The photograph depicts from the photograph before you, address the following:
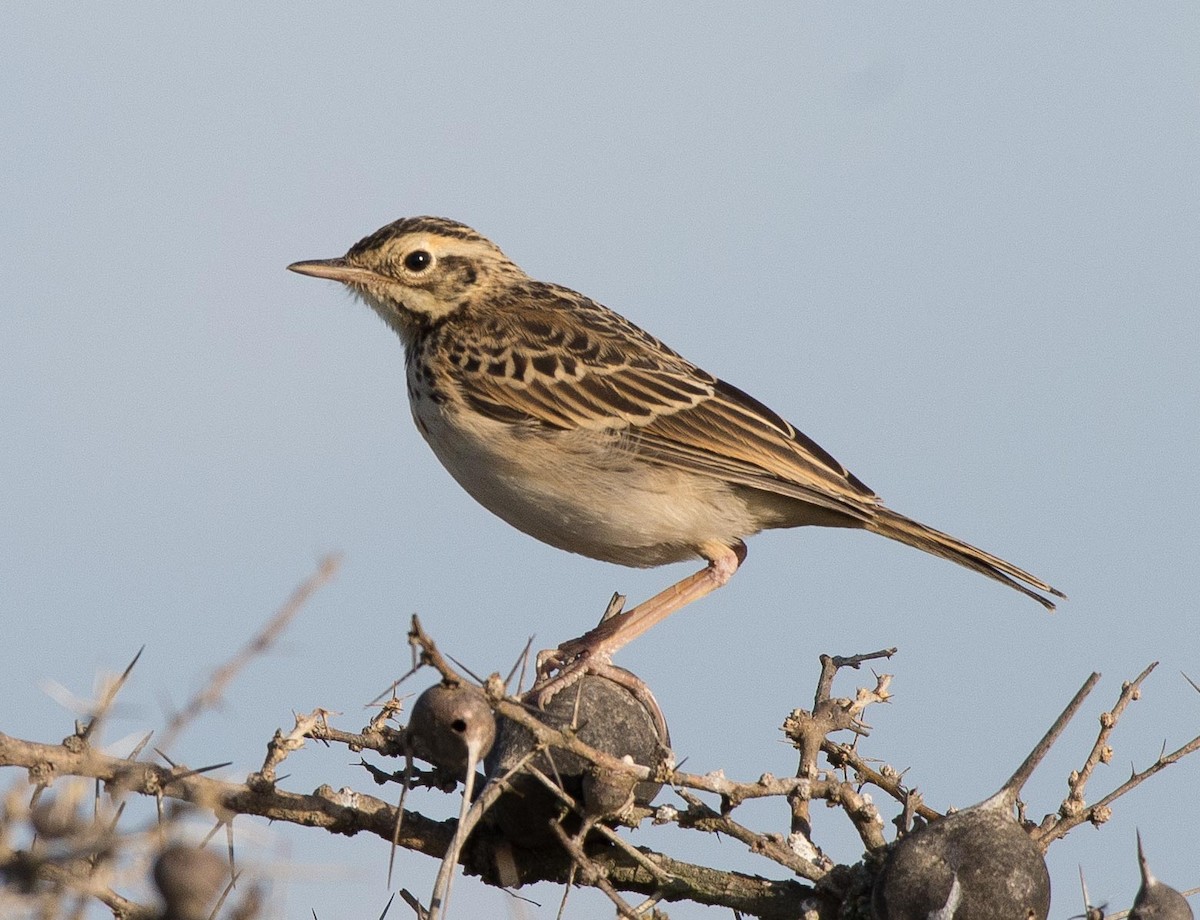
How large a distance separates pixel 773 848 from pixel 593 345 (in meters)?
5.24

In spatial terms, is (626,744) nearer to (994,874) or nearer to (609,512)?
(994,874)

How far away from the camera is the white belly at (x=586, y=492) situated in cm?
887

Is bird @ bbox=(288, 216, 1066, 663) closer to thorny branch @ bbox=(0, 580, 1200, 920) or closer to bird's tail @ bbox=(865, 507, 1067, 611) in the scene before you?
bird's tail @ bbox=(865, 507, 1067, 611)

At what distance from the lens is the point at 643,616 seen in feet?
29.1

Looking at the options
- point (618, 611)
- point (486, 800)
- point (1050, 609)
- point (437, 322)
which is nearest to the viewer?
point (486, 800)

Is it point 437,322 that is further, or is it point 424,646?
point 437,322

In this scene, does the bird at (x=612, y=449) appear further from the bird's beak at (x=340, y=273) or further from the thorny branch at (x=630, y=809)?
the thorny branch at (x=630, y=809)

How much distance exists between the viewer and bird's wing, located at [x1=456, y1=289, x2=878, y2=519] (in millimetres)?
9086

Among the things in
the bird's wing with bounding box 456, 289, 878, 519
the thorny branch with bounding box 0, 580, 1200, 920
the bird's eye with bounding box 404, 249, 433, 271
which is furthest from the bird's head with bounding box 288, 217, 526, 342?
the thorny branch with bounding box 0, 580, 1200, 920

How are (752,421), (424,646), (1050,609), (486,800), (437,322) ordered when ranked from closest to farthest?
(424,646) → (486,800) → (1050,609) → (752,421) → (437,322)

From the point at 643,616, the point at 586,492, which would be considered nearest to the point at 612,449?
the point at 586,492

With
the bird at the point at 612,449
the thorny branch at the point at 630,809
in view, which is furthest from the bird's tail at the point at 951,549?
the thorny branch at the point at 630,809

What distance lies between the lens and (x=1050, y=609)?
8.62 metres

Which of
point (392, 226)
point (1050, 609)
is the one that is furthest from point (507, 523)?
point (1050, 609)
